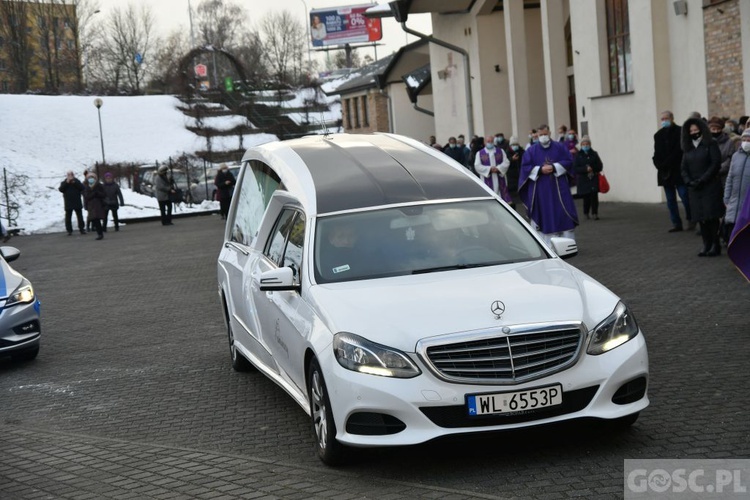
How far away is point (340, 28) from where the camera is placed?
128m

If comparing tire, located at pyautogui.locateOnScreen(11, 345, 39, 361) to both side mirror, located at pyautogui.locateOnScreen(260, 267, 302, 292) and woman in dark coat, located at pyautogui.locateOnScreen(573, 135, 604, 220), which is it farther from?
woman in dark coat, located at pyautogui.locateOnScreen(573, 135, 604, 220)

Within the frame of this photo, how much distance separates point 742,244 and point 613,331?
3.94 m

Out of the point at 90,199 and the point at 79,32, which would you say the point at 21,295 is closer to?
the point at 90,199

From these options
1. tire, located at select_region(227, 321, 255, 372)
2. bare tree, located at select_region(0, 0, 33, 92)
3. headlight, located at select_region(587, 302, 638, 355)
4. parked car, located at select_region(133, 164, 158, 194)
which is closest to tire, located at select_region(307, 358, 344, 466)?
headlight, located at select_region(587, 302, 638, 355)

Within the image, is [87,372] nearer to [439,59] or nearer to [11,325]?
[11,325]

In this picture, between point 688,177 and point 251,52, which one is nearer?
point 688,177

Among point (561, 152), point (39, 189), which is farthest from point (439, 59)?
point (561, 152)

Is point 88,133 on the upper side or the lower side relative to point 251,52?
lower

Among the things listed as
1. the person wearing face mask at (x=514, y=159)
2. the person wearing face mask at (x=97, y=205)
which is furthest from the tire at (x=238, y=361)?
the person wearing face mask at (x=97, y=205)

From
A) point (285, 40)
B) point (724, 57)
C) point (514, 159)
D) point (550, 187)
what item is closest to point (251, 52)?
point (285, 40)

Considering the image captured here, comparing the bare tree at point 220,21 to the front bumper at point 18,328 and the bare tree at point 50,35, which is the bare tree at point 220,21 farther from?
the front bumper at point 18,328

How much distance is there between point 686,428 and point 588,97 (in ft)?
73.7

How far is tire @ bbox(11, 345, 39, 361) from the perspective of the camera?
451 inches

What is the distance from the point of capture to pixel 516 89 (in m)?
35.4
